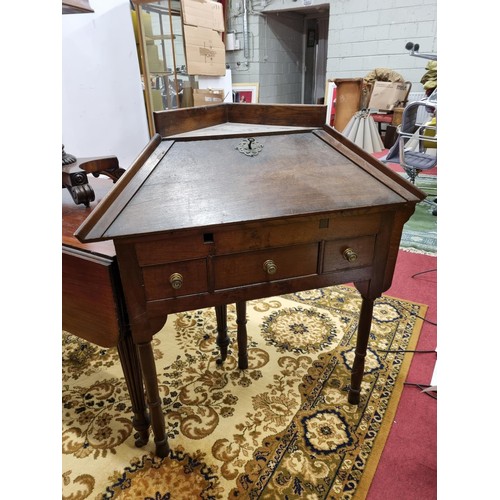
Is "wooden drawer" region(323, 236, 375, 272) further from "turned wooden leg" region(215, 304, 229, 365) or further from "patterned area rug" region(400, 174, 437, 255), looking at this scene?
"patterned area rug" region(400, 174, 437, 255)

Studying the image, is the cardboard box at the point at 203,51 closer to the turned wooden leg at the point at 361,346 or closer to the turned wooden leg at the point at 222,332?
the turned wooden leg at the point at 222,332

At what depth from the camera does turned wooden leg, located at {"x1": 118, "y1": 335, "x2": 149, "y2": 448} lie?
1.22m

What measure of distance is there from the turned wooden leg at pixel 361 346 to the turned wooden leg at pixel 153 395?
0.73 m

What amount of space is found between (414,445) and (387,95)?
16.9 feet

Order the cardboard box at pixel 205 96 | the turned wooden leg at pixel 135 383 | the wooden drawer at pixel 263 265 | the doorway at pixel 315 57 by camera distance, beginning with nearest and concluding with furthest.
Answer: the wooden drawer at pixel 263 265 → the turned wooden leg at pixel 135 383 → the cardboard box at pixel 205 96 → the doorway at pixel 315 57

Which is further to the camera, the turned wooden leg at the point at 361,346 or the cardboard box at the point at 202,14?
the cardboard box at the point at 202,14

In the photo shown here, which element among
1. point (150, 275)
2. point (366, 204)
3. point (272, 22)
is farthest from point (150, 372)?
point (272, 22)

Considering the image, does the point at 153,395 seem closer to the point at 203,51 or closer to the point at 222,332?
the point at 222,332

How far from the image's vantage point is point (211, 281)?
1065 millimetres

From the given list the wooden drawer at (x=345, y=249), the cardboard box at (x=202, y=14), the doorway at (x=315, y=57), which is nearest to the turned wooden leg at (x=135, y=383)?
the wooden drawer at (x=345, y=249)

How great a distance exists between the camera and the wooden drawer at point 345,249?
1131 mm

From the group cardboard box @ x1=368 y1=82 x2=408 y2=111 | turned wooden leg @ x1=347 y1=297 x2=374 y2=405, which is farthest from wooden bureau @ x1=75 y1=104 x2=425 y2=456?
cardboard box @ x1=368 y1=82 x2=408 y2=111

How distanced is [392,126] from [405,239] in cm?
304

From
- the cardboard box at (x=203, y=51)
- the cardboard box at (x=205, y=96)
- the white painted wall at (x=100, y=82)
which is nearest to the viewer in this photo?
the white painted wall at (x=100, y=82)
